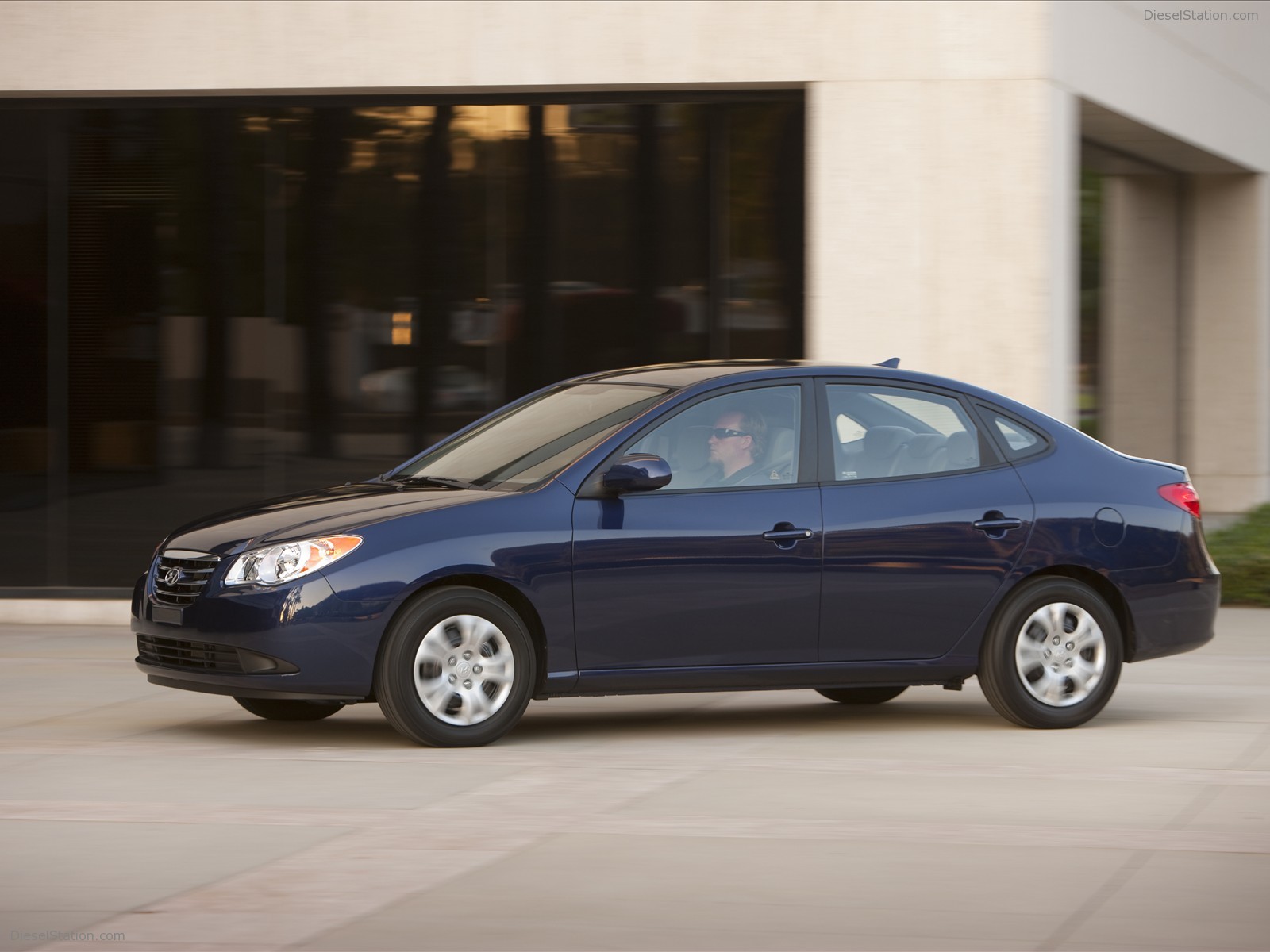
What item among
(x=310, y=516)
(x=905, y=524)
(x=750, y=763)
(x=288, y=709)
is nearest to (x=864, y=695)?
(x=905, y=524)

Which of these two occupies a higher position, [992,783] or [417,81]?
[417,81]

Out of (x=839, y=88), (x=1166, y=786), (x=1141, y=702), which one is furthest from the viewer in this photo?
Result: (x=839, y=88)

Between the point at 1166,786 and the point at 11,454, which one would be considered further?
the point at 11,454

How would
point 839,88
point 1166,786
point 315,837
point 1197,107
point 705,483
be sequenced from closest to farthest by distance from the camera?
1. point 315,837
2. point 1166,786
3. point 705,483
4. point 839,88
5. point 1197,107

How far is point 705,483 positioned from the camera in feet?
27.8

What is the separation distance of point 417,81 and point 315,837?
852 cm

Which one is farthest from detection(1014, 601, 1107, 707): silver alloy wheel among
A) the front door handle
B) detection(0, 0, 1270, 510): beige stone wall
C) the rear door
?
detection(0, 0, 1270, 510): beige stone wall

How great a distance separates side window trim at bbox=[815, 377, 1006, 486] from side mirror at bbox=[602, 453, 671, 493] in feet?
2.46

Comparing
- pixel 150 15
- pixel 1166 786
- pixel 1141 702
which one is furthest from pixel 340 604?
pixel 150 15

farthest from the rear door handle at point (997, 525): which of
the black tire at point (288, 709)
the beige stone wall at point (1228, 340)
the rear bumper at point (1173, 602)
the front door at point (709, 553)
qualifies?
the beige stone wall at point (1228, 340)

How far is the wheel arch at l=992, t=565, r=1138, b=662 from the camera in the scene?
883 centimetres

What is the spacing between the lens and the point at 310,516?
824cm

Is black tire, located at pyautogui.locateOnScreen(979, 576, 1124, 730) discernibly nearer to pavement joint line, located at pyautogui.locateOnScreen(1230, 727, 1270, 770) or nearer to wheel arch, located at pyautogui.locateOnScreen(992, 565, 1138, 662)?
wheel arch, located at pyautogui.locateOnScreen(992, 565, 1138, 662)

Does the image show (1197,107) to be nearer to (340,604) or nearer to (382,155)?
(382,155)
